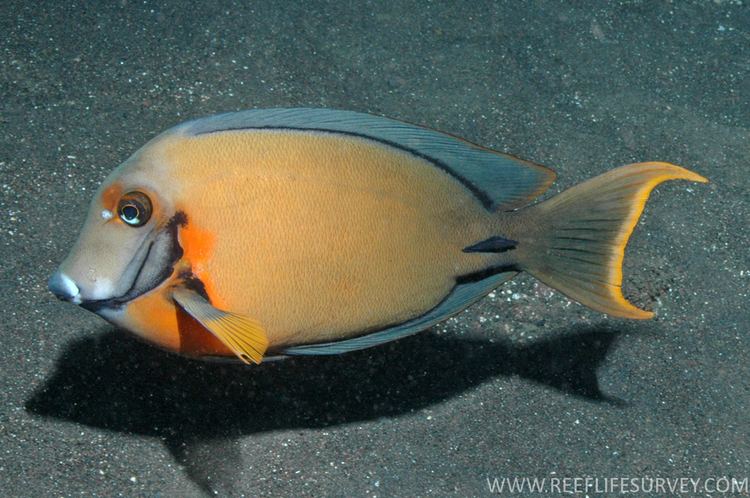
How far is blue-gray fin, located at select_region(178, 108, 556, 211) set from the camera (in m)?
1.99

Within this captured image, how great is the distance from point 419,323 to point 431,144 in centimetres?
58

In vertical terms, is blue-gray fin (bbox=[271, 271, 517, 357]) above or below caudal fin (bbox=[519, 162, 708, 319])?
below

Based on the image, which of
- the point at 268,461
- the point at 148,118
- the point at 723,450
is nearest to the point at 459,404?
the point at 268,461

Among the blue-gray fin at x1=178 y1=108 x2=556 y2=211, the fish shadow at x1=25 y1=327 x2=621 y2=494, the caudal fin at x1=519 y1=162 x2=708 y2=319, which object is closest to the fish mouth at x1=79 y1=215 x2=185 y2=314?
the blue-gray fin at x1=178 y1=108 x2=556 y2=211

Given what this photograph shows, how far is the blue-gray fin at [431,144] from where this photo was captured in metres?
1.99

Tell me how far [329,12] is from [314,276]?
8.15 ft

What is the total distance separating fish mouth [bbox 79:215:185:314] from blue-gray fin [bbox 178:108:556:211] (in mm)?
329

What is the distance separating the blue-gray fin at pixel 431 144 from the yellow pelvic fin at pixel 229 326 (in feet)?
1.69

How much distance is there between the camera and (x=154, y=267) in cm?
186

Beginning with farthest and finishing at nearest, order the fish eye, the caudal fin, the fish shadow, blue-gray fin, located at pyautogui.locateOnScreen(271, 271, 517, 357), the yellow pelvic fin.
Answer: the fish shadow < blue-gray fin, located at pyautogui.locateOnScreen(271, 271, 517, 357) < the caudal fin < the fish eye < the yellow pelvic fin

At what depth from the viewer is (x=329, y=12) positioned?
12.9 ft

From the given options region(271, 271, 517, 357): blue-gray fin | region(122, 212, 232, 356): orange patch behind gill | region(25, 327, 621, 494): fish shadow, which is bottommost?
region(25, 327, 621, 494): fish shadow

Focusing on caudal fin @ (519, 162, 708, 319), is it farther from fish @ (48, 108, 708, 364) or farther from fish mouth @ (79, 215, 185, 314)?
fish mouth @ (79, 215, 185, 314)

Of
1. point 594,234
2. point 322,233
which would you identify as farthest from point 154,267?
point 594,234
